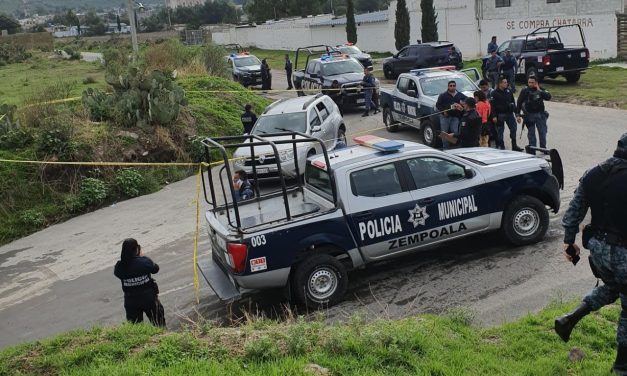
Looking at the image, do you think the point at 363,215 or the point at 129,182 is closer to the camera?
the point at 363,215

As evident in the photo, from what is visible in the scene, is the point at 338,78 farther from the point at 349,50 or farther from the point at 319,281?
the point at 319,281

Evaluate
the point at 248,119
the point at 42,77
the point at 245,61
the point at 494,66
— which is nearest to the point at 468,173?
the point at 248,119

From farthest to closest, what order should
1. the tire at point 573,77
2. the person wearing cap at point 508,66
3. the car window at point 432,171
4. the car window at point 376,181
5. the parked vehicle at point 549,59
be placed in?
1. the tire at point 573,77
2. the parked vehicle at point 549,59
3. the person wearing cap at point 508,66
4. the car window at point 432,171
5. the car window at point 376,181

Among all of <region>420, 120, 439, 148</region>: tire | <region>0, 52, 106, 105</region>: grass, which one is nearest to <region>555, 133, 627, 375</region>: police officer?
<region>420, 120, 439, 148</region>: tire

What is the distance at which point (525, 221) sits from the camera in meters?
8.48

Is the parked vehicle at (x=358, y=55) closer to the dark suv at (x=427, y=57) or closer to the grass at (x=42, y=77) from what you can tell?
the dark suv at (x=427, y=57)

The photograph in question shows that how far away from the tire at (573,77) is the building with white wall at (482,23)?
6459 millimetres

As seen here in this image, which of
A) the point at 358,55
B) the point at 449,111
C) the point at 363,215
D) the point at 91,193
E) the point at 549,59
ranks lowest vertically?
the point at 91,193

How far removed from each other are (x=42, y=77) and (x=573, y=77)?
1158 inches

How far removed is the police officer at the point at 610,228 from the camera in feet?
15.0

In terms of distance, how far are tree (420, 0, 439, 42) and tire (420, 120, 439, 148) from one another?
22776mm

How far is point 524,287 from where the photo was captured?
732cm

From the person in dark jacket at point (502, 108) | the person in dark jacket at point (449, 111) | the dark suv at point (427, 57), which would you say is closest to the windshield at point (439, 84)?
the person in dark jacket at point (449, 111)

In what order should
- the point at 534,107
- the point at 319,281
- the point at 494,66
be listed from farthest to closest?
the point at 494,66
the point at 534,107
the point at 319,281
